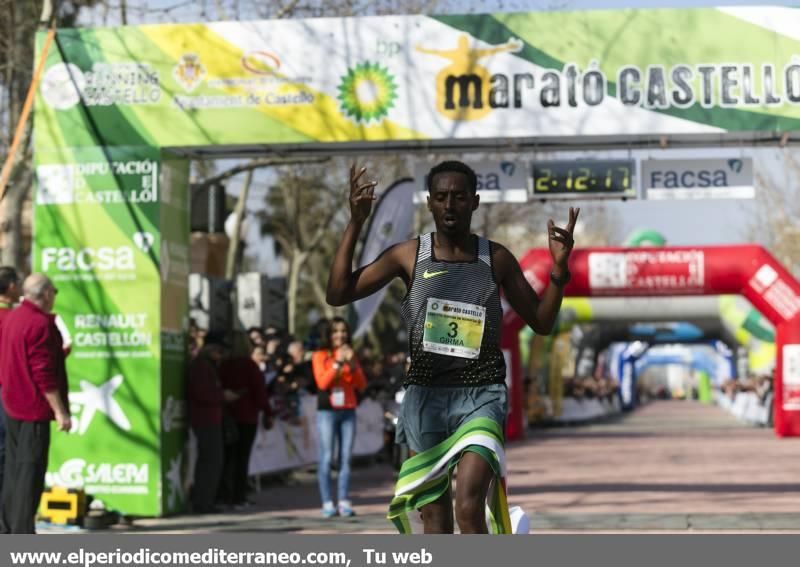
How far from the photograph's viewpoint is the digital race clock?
1459 centimetres

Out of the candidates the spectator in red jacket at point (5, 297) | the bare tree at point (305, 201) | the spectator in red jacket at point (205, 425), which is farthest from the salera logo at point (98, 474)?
the bare tree at point (305, 201)

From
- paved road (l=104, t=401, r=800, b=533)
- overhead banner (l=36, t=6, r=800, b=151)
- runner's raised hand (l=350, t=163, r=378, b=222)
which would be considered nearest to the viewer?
runner's raised hand (l=350, t=163, r=378, b=222)

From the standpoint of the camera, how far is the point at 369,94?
13719 millimetres

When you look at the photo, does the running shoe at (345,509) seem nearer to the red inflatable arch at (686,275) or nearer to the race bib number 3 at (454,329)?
the race bib number 3 at (454,329)

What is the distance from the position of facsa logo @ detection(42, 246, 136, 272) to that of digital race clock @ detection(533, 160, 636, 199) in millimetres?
3775

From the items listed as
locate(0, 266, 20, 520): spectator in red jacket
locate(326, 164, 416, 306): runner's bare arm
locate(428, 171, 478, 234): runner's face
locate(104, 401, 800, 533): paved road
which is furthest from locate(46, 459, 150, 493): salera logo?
locate(428, 171, 478, 234): runner's face

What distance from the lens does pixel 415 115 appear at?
45.0ft

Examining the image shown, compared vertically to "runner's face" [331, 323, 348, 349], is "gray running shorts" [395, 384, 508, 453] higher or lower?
lower

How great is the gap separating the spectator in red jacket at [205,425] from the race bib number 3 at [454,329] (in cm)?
812

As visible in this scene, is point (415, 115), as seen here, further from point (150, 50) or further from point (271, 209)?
point (271, 209)

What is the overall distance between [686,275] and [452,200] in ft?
69.3

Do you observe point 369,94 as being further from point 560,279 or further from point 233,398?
point 560,279

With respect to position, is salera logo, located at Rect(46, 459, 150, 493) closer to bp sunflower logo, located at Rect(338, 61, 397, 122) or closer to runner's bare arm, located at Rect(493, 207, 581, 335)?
bp sunflower logo, located at Rect(338, 61, 397, 122)

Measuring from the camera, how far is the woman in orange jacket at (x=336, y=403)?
13.8m
